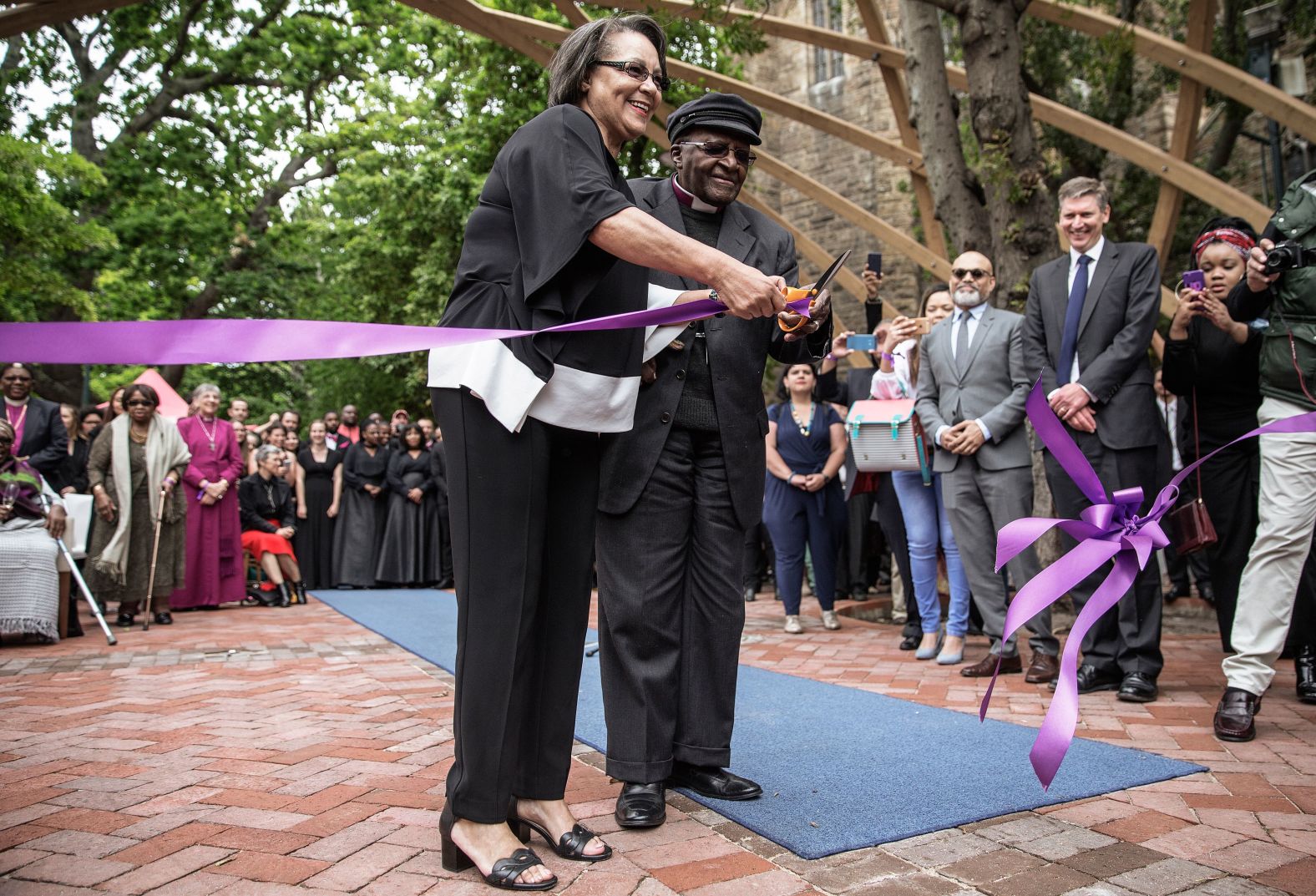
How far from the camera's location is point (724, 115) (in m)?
3.34

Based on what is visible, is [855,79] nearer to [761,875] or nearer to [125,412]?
[125,412]

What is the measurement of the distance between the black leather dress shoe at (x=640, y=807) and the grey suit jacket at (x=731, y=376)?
2.63 feet

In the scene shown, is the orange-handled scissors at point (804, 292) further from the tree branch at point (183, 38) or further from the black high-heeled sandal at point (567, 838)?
the tree branch at point (183, 38)

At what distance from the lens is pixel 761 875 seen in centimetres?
257

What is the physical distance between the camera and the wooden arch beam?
9.69 meters

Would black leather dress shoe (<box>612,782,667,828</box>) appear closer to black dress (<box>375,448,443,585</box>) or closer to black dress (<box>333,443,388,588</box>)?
black dress (<box>375,448,443,585</box>)

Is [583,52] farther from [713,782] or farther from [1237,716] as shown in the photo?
Answer: [1237,716]

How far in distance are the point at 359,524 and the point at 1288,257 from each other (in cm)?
1068

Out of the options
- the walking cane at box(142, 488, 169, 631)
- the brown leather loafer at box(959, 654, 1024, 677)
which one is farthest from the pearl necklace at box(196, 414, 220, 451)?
the brown leather loafer at box(959, 654, 1024, 677)

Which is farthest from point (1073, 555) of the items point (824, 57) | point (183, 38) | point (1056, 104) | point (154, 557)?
→ point (824, 57)

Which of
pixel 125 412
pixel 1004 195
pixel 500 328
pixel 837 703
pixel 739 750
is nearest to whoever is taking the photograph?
pixel 500 328

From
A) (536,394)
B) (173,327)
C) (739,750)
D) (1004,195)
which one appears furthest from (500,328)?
(1004,195)

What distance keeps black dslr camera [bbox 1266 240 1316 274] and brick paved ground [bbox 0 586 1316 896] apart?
1763 mm

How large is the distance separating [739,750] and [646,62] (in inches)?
93.1
